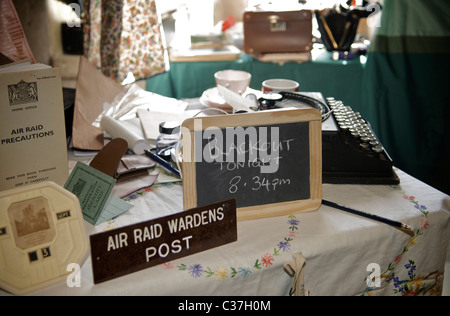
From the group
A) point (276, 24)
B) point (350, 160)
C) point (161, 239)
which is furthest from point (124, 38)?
point (161, 239)

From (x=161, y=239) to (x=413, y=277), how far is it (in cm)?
64

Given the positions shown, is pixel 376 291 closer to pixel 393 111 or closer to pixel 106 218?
pixel 106 218

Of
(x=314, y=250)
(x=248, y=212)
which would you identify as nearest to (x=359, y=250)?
(x=314, y=250)

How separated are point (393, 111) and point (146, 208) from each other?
172 centimetres

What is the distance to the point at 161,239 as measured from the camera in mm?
835

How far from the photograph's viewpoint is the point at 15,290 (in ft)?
2.48

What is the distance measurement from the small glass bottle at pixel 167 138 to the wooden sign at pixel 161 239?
1.29 feet

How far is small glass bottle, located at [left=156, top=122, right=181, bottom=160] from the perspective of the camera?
1.21 m

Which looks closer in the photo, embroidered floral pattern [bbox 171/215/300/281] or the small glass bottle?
embroidered floral pattern [bbox 171/215/300/281]

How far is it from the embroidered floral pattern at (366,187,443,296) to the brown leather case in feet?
4.56

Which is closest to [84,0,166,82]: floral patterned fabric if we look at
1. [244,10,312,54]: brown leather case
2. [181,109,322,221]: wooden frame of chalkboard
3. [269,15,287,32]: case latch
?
[244,10,312,54]: brown leather case

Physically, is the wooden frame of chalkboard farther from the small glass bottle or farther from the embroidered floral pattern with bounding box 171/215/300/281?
the small glass bottle

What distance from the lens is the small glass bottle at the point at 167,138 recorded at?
3.97ft

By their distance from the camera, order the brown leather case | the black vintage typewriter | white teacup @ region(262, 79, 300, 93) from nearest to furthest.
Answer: the black vintage typewriter < white teacup @ region(262, 79, 300, 93) < the brown leather case
